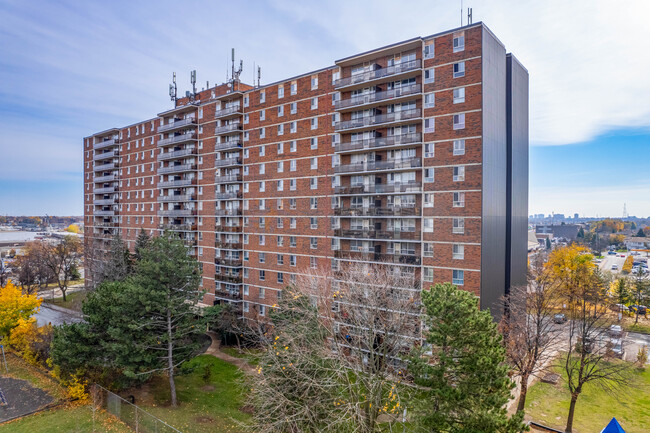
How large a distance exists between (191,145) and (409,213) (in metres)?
34.2

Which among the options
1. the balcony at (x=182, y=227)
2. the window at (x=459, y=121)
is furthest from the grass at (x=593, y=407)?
the balcony at (x=182, y=227)

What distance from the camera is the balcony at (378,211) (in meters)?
28.6

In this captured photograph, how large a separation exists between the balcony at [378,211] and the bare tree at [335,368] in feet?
19.8

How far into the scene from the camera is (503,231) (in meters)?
28.9

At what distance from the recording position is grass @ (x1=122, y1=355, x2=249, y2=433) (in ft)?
71.6

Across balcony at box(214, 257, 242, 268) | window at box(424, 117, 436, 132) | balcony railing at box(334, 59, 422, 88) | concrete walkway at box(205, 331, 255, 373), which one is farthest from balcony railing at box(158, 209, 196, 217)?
window at box(424, 117, 436, 132)

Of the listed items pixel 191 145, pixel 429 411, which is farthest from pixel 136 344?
pixel 191 145

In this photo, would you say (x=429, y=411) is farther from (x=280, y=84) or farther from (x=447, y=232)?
(x=280, y=84)

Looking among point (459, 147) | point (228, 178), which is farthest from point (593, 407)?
point (228, 178)

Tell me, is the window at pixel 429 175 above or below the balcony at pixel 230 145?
below

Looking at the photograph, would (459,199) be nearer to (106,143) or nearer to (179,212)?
(179,212)

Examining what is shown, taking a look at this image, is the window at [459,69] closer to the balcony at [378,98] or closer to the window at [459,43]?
the window at [459,43]

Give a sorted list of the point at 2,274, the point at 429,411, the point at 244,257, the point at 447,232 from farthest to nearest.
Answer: the point at 2,274, the point at 244,257, the point at 447,232, the point at 429,411

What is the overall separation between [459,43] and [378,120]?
325 inches
